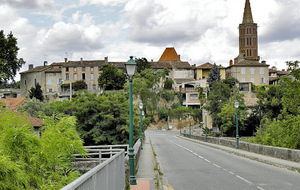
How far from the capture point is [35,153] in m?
10.1

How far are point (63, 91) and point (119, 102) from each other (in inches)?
2877

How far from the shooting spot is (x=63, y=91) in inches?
4409

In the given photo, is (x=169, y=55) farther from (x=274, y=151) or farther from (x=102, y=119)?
(x=274, y=151)

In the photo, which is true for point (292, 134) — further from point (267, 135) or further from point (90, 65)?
point (90, 65)

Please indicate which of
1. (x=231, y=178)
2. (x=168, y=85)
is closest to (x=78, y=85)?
(x=168, y=85)

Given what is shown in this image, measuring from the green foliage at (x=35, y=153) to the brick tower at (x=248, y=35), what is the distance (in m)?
154

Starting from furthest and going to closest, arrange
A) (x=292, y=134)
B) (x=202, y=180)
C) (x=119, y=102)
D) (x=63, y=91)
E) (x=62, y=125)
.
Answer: (x=63, y=91)
(x=119, y=102)
(x=292, y=134)
(x=202, y=180)
(x=62, y=125)

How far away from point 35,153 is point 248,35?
15897 centimetres

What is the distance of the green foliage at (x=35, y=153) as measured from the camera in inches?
335

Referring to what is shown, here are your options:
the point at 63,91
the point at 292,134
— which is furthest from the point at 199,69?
the point at 292,134

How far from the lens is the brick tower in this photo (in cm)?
15875

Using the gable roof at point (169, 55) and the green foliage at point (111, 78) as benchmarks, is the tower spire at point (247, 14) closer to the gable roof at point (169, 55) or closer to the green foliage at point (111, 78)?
the gable roof at point (169, 55)

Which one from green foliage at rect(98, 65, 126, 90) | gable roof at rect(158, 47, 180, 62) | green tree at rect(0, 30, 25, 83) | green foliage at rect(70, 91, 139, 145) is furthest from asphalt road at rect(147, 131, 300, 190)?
gable roof at rect(158, 47, 180, 62)

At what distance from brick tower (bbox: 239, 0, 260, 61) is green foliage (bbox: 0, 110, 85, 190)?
15437 cm
